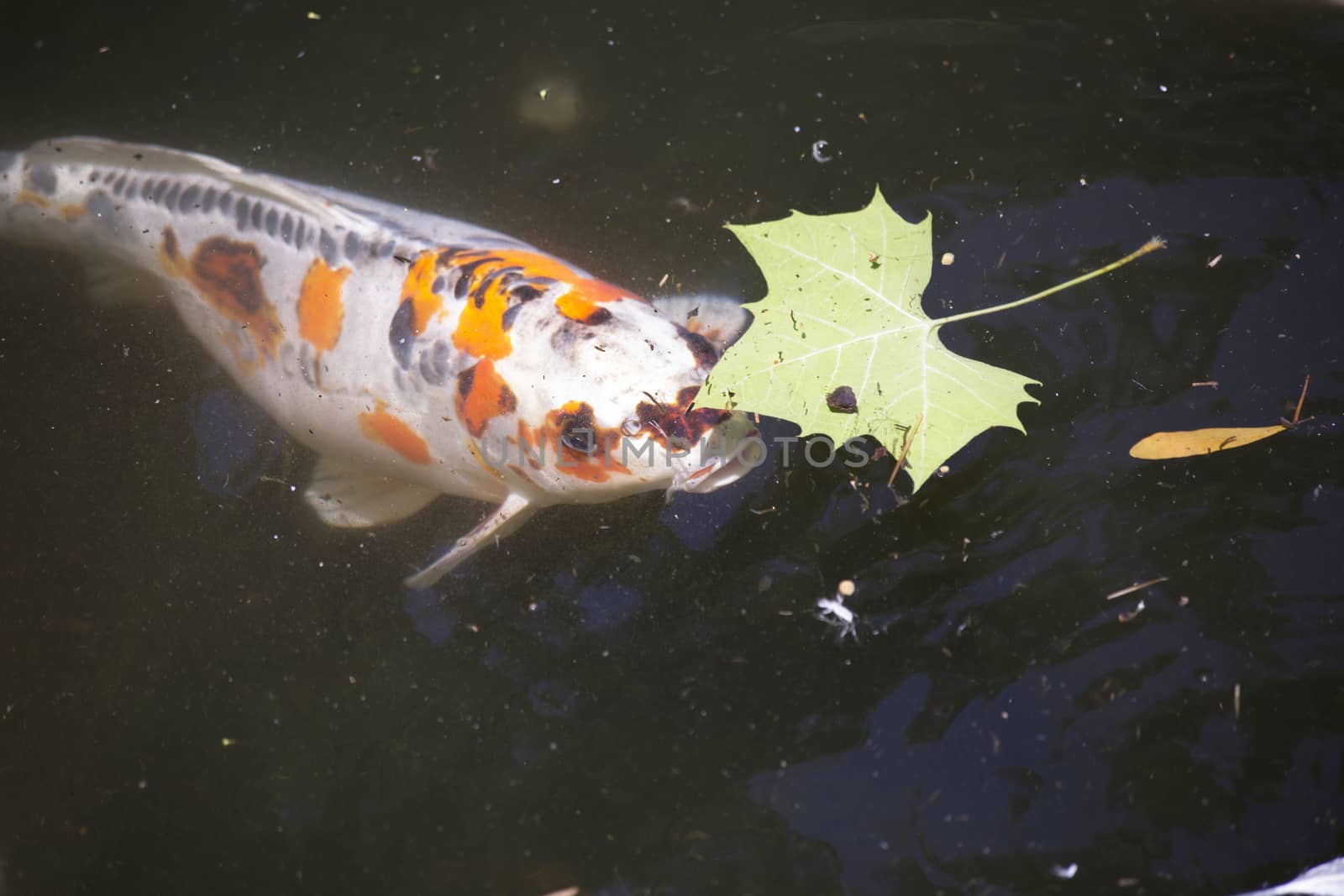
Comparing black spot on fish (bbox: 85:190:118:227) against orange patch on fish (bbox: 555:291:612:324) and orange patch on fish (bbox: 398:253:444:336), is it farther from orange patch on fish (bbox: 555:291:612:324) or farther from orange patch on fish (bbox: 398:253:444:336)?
orange patch on fish (bbox: 555:291:612:324)

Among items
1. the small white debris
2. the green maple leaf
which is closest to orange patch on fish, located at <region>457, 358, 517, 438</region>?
the green maple leaf

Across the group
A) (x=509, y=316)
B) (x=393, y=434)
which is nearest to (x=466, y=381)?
(x=509, y=316)

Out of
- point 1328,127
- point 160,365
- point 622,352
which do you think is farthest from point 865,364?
point 160,365

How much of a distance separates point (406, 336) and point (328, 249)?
0.32 metres

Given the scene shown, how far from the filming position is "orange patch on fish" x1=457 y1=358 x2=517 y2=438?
1937 mm

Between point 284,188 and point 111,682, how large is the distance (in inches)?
48.8

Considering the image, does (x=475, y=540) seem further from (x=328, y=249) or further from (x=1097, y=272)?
(x=1097, y=272)

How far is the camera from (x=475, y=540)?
2045 millimetres

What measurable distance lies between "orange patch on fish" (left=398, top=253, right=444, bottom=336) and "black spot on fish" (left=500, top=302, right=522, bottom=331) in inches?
6.6

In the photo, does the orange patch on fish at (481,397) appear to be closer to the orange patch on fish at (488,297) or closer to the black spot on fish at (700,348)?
the orange patch on fish at (488,297)

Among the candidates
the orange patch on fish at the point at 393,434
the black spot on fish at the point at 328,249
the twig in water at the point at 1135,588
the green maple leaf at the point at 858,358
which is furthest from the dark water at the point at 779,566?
the black spot on fish at the point at 328,249

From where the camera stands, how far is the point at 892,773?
1860mm

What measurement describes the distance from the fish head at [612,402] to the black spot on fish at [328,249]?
510mm

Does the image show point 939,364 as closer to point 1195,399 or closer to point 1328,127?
point 1195,399
